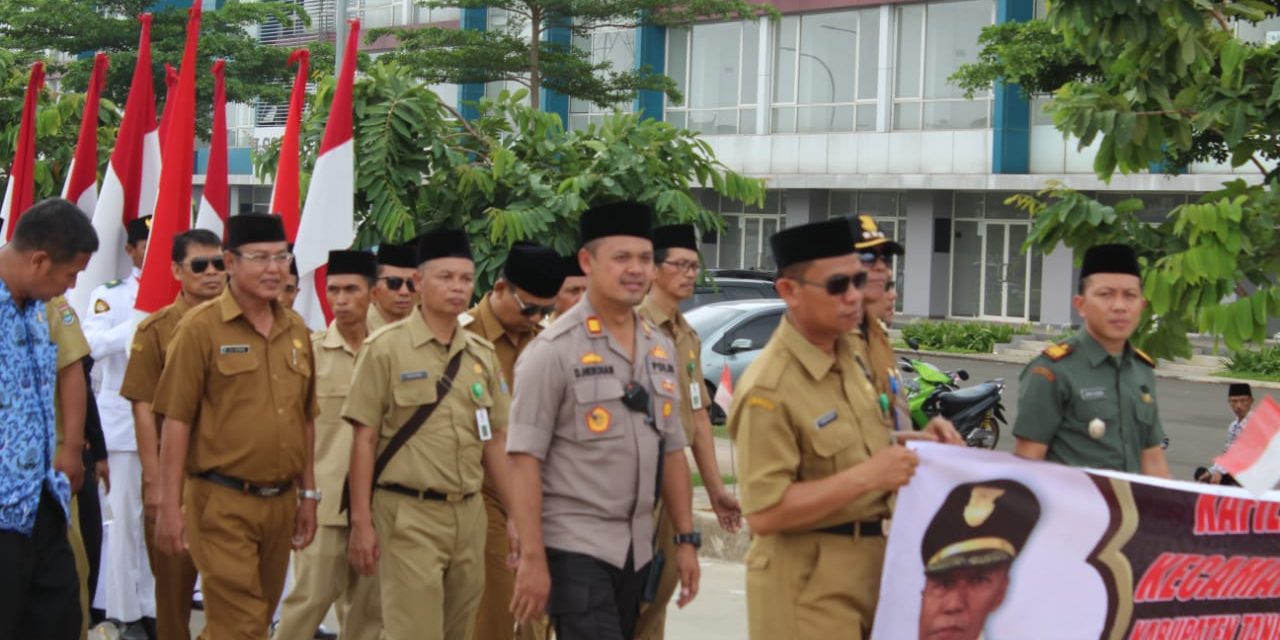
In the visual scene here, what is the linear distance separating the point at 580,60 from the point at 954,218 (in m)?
10.0

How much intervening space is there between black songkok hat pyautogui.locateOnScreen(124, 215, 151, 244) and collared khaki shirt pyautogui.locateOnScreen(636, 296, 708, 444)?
373 centimetres

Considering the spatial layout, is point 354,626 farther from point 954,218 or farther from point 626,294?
point 954,218

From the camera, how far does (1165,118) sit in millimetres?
8008

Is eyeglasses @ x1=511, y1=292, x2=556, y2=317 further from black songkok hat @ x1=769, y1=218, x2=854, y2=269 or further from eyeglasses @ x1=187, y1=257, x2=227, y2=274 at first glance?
black songkok hat @ x1=769, y1=218, x2=854, y2=269

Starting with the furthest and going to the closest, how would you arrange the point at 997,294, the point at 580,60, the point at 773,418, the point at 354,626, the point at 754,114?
the point at 754,114 → the point at 997,294 → the point at 580,60 → the point at 354,626 → the point at 773,418

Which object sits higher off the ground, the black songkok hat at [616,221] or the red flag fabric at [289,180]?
the red flag fabric at [289,180]

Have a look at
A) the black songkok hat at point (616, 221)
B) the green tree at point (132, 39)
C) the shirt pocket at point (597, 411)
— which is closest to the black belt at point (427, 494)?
the shirt pocket at point (597, 411)

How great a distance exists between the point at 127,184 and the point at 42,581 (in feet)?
18.2

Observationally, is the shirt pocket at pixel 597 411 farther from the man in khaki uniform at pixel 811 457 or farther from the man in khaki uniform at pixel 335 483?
the man in khaki uniform at pixel 335 483

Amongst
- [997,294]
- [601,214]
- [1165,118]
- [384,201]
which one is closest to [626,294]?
[601,214]

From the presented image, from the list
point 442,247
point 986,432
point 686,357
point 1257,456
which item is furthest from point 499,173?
point 986,432

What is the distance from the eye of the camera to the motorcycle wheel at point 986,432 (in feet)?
54.7

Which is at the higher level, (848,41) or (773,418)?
(848,41)

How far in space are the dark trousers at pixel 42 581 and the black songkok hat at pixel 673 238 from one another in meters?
3.06
